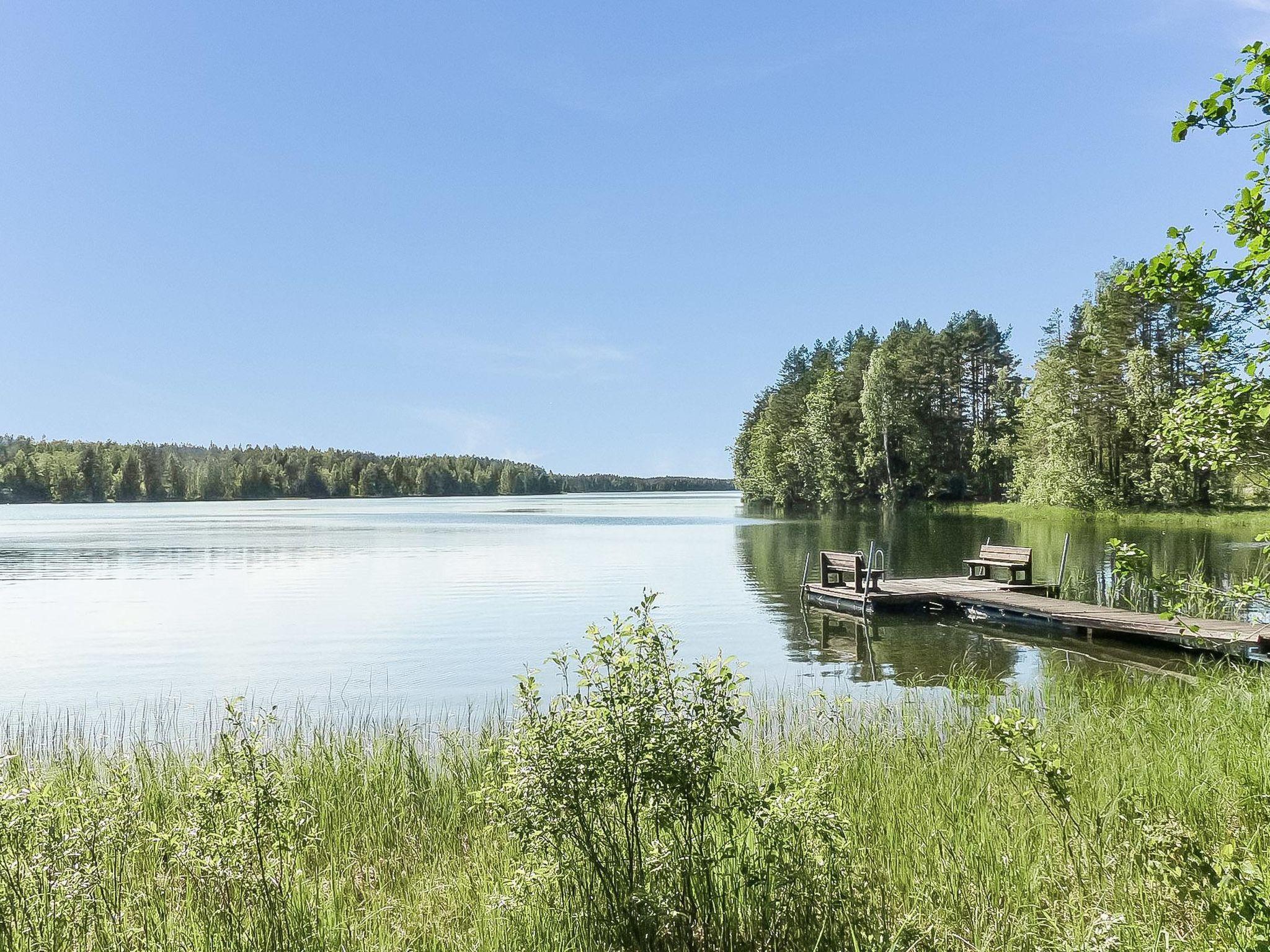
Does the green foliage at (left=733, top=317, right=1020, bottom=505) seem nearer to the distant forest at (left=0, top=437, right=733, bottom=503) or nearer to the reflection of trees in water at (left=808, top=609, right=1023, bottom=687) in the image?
the reflection of trees in water at (left=808, top=609, right=1023, bottom=687)

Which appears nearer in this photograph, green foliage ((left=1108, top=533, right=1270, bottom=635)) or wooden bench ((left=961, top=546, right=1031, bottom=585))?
green foliage ((left=1108, top=533, right=1270, bottom=635))

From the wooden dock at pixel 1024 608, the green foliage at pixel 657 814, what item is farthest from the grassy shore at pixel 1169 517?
the green foliage at pixel 657 814

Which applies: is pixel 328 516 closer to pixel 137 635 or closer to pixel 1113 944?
pixel 137 635

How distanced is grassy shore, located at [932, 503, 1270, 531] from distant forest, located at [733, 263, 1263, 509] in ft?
3.01

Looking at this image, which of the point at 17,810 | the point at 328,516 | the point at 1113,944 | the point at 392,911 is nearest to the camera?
the point at 1113,944

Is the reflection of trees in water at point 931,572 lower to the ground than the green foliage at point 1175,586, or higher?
lower

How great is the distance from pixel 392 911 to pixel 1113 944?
11.7ft

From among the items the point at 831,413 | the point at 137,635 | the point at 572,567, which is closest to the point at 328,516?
the point at 831,413

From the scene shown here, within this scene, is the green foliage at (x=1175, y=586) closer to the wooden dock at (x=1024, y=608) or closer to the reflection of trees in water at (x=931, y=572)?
the reflection of trees in water at (x=931, y=572)

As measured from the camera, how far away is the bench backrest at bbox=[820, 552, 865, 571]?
22.2 m

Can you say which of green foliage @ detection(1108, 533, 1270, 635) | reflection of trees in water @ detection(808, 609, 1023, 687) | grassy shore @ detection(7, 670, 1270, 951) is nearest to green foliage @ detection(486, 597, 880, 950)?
grassy shore @ detection(7, 670, 1270, 951)

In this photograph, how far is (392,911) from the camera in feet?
14.9

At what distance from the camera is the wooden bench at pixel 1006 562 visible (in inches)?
906

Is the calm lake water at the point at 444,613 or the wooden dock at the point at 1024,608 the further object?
the calm lake water at the point at 444,613
